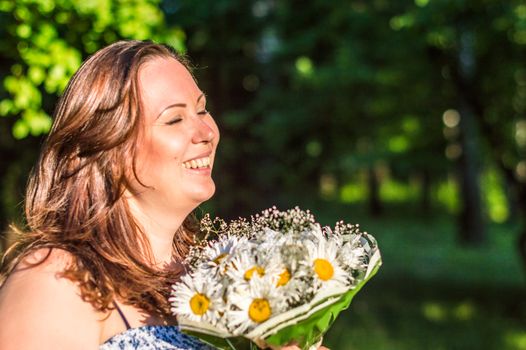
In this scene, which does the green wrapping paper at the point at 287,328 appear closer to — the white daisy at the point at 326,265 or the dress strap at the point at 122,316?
the white daisy at the point at 326,265

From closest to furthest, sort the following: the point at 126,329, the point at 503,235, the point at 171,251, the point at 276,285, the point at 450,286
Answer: the point at 276,285 → the point at 126,329 → the point at 171,251 → the point at 450,286 → the point at 503,235

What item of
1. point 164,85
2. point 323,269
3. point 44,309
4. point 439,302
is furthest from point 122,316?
point 439,302

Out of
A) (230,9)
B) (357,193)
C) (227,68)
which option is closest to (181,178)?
(230,9)

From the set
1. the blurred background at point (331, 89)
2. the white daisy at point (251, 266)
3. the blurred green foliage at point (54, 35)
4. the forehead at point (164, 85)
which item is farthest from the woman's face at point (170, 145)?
the blurred background at point (331, 89)

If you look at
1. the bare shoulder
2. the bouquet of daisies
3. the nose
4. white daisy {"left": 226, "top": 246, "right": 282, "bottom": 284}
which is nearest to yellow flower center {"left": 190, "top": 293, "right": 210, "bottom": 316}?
the bouquet of daisies

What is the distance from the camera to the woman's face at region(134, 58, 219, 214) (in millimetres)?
2500

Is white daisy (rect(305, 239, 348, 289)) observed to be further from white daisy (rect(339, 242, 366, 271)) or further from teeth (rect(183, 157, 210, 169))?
teeth (rect(183, 157, 210, 169))

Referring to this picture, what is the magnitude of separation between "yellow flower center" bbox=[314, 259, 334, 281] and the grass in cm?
933

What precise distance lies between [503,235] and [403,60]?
Result: 19.1 m

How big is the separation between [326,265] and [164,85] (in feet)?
2.66

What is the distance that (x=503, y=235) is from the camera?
28.5 m

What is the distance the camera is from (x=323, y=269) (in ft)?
7.50

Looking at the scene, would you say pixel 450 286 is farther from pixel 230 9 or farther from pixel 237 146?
pixel 230 9

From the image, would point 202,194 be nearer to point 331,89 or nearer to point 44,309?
point 44,309
